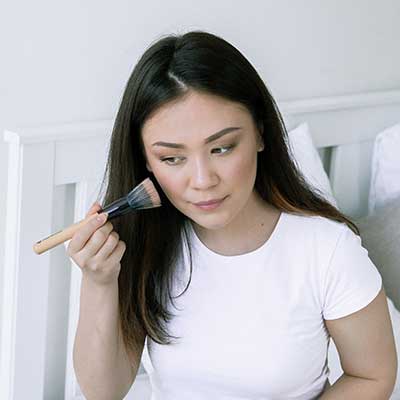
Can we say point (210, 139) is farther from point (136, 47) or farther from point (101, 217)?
point (136, 47)

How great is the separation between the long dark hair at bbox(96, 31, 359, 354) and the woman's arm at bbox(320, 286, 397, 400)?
0.40 feet

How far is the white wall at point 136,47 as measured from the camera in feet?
5.00

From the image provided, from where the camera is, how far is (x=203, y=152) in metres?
1.18

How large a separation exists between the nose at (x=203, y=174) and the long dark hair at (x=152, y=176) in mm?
79

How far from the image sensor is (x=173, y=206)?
133cm

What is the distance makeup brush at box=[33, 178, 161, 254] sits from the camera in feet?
3.87

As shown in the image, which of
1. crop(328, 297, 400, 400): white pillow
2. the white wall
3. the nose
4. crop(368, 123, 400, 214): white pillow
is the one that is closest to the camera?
the nose

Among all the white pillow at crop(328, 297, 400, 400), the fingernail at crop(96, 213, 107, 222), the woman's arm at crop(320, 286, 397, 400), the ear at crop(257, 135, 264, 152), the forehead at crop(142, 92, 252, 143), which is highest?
the forehead at crop(142, 92, 252, 143)

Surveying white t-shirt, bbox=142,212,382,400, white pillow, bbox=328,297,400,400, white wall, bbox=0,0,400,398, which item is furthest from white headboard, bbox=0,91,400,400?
white pillow, bbox=328,297,400,400

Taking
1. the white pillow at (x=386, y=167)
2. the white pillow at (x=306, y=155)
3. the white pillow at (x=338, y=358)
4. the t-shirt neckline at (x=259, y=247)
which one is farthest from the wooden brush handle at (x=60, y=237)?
the white pillow at (x=386, y=167)

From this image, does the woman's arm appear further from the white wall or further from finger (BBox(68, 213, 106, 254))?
the white wall

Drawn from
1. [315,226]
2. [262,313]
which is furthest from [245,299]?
[315,226]

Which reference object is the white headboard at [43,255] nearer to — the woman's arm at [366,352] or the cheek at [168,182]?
the cheek at [168,182]

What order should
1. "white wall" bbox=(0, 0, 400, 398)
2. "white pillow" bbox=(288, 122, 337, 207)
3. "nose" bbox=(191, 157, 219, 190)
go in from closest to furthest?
1. "nose" bbox=(191, 157, 219, 190)
2. "white wall" bbox=(0, 0, 400, 398)
3. "white pillow" bbox=(288, 122, 337, 207)
